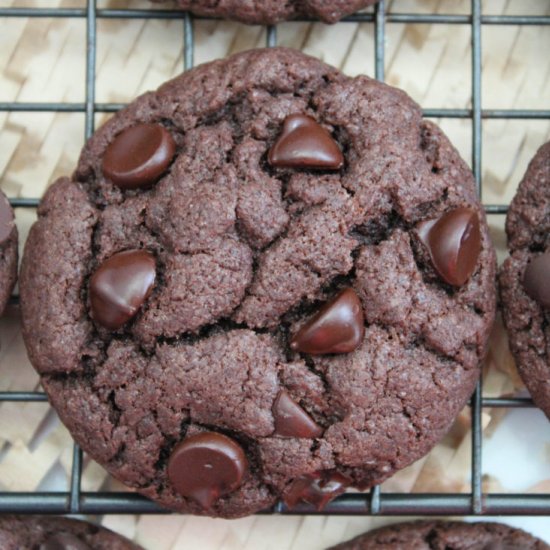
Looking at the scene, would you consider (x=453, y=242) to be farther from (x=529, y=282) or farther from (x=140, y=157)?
(x=140, y=157)

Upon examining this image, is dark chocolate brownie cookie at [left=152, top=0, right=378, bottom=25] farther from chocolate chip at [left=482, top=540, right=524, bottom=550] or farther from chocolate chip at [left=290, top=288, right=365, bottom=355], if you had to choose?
chocolate chip at [left=482, top=540, right=524, bottom=550]

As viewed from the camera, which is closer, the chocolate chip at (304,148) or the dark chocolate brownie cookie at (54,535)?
the chocolate chip at (304,148)

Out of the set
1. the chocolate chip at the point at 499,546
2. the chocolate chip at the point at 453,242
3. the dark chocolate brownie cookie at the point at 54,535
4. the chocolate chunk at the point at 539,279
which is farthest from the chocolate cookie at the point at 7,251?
the chocolate chip at the point at 499,546

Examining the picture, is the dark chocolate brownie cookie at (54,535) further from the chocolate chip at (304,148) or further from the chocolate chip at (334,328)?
the chocolate chip at (304,148)

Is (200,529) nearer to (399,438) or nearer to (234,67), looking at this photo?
(399,438)

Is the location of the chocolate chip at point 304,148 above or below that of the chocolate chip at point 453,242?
above

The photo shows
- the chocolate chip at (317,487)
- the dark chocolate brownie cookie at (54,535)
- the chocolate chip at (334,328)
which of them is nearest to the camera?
the chocolate chip at (334,328)

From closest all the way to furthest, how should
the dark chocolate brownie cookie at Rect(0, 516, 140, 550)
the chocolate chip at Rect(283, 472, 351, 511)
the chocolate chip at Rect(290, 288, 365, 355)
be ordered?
the chocolate chip at Rect(290, 288, 365, 355), the chocolate chip at Rect(283, 472, 351, 511), the dark chocolate brownie cookie at Rect(0, 516, 140, 550)

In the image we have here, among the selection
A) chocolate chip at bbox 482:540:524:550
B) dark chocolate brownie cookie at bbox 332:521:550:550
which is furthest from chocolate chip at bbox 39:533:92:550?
chocolate chip at bbox 482:540:524:550
